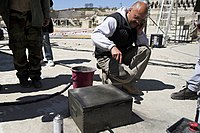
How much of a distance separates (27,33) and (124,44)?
1.31 metres

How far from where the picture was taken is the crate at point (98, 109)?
190 cm

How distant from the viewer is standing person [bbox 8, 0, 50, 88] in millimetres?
2732

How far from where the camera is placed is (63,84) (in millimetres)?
3307

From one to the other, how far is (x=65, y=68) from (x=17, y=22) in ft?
Answer: 5.40

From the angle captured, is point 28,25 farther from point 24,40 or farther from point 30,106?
point 30,106

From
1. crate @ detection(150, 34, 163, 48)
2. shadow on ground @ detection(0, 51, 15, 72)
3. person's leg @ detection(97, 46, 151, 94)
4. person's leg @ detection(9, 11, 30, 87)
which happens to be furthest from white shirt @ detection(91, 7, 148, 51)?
crate @ detection(150, 34, 163, 48)

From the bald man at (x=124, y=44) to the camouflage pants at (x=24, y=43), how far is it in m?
0.86

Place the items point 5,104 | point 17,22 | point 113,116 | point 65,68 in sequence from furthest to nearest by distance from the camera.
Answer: point 65,68 < point 17,22 < point 5,104 < point 113,116

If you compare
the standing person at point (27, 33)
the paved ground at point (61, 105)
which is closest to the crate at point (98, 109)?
the paved ground at point (61, 105)

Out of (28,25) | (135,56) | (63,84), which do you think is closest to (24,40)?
(28,25)

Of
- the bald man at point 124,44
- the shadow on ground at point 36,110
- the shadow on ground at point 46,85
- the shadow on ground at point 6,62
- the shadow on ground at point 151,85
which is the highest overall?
the bald man at point 124,44

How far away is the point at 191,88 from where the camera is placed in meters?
2.80

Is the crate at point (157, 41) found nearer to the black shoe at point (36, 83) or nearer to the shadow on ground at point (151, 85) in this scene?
the shadow on ground at point (151, 85)

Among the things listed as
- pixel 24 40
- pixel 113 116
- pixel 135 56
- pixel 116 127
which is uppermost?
pixel 24 40
